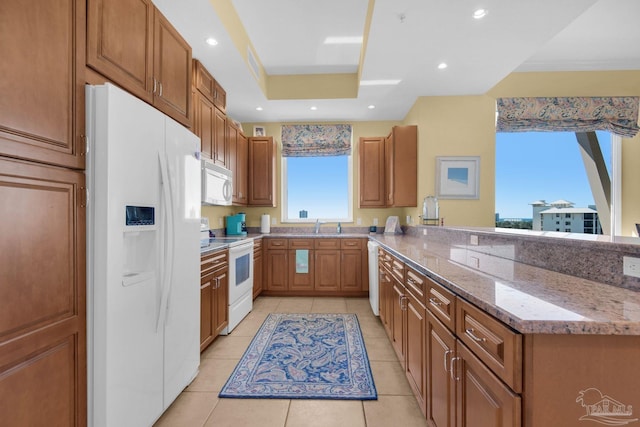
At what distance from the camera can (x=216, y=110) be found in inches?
126

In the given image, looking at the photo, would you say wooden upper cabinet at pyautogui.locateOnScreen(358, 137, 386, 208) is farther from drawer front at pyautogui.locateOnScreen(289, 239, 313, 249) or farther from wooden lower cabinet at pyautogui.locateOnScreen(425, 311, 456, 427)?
wooden lower cabinet at pyautogui.locateOnScreen(425, 311, 456, 427)

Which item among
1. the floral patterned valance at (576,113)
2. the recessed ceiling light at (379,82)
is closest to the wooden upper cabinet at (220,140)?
the recessed ceiling light at (379,82)

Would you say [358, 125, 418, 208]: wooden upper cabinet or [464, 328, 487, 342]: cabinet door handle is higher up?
[358, 125, 418, 208]: wooden upper cabinet

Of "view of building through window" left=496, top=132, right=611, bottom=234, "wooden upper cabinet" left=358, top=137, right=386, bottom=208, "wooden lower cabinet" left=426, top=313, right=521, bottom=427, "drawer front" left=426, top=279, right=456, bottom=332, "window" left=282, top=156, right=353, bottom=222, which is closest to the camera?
"wooden lower cabinet" left=426, top=313, right=521, bottom=427

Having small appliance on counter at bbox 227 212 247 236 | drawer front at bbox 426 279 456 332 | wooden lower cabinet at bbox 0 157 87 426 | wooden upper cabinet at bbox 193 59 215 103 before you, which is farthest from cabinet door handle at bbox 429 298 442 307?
small appliance on counter at bbox 227 212 247 236

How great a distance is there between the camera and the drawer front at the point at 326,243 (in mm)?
4078

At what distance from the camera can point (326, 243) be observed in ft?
13.4

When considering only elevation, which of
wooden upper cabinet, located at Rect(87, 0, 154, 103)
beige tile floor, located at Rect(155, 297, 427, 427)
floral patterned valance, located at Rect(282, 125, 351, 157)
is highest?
floral patterned valance, located at Rect(282, 125, 351, 157)

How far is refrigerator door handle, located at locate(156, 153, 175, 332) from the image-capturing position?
1.50 m

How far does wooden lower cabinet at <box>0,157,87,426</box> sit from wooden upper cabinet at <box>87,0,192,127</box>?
597 millimetres

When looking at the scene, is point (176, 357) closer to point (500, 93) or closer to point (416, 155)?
point (416, 155)

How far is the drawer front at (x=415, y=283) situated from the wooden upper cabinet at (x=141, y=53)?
1888 mm

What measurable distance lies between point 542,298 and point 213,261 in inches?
90.2

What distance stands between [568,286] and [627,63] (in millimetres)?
4657
